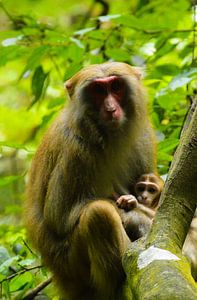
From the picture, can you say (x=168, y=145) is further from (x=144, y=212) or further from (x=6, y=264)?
(x=6, y=264)

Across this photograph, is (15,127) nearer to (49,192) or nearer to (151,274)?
(49,192)

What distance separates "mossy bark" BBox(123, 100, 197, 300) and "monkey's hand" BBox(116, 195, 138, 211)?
153cm

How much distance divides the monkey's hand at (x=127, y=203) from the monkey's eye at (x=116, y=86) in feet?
2.65

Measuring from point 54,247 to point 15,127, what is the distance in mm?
4688

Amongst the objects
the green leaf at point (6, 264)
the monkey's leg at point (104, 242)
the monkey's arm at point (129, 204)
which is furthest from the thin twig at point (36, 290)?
the monkey's arm at point (129, 204)

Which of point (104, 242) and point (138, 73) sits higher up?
point (138, 73)

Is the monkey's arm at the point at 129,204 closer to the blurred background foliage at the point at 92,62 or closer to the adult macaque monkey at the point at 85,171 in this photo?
the adult macaque monkey at the point at 85,171

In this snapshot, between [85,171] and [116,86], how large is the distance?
68cm

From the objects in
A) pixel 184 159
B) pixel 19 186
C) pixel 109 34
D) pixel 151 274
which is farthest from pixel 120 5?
pixel 151 274

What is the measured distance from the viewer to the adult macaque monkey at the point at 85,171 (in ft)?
14.8

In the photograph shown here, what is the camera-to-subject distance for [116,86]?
480cm

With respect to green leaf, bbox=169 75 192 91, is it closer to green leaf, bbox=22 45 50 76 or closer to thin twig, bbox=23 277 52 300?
green leaf, bbox=22 45 50 76

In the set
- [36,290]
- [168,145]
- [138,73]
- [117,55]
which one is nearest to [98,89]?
[138,73]

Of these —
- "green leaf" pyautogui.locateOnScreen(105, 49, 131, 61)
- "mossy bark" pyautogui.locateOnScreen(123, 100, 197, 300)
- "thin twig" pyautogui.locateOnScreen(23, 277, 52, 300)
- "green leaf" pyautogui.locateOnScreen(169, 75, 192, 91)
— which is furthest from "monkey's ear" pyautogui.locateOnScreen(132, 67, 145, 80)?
"mossy bark" pyautogui.locateOnScreen(123, 100, 197, 300)
